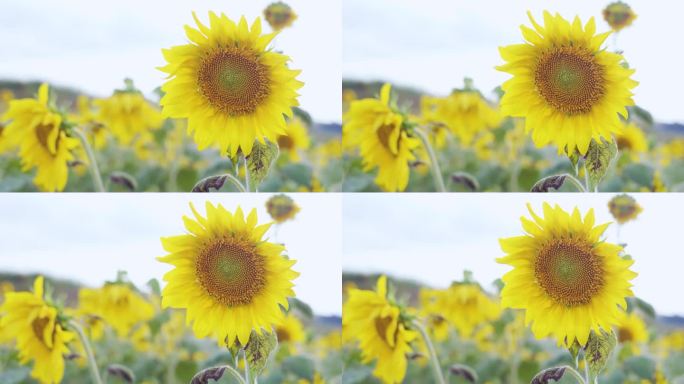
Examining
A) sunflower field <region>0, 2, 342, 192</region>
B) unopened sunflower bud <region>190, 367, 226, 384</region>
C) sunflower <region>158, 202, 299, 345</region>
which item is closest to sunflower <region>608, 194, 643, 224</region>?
sunflower field <region>0, 2, 342, 192</region>

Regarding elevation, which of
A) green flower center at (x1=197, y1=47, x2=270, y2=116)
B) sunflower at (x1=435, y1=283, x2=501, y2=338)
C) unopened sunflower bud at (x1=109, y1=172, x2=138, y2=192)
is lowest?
sunflower at (x1=435, y1=283, x2=501, y2=338)

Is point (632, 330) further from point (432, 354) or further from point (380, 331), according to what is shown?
point (380, 331)

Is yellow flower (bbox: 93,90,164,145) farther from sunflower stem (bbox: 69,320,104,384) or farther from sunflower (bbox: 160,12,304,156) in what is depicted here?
sunflower stem (bbox: 69,320,104,384)

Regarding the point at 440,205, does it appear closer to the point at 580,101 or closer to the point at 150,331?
the point at 580,101

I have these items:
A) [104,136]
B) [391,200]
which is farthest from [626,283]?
[104,136]

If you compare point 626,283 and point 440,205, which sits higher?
point 440,205

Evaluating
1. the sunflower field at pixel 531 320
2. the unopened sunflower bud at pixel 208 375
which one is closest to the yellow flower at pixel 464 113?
the sunflower field at pixel 531 320
